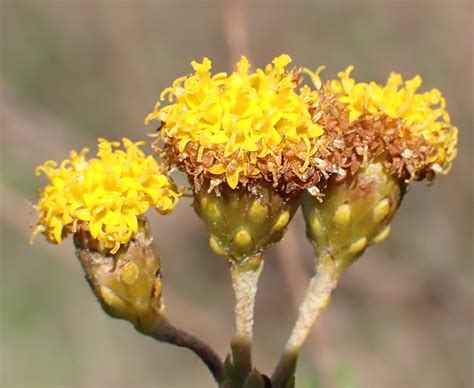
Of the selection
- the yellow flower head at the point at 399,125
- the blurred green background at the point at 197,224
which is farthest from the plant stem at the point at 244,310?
the blurred green background at the point at 197,224

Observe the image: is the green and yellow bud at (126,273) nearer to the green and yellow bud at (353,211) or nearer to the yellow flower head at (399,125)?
the green and yellow bud at (353,211)

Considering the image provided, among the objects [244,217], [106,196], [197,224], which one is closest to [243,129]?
[244,217]

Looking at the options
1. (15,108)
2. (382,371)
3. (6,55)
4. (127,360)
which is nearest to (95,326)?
(127,360)

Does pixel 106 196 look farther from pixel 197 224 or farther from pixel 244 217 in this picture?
pixel 197 224

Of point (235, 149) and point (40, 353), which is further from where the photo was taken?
point (40, 353)

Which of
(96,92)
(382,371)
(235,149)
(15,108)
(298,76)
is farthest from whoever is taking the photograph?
(96,92)

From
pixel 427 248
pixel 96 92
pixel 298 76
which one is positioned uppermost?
pixel 298 76

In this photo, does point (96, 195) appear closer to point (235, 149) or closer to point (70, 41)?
point (235, 149)
